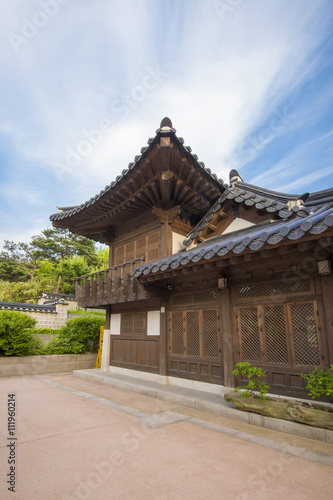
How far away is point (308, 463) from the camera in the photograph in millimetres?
3408

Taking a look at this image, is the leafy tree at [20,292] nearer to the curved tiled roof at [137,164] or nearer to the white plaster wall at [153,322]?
the curved tiled roof at [137,164]

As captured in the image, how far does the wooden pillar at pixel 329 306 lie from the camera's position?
4922 millimetres

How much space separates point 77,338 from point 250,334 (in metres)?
9.31

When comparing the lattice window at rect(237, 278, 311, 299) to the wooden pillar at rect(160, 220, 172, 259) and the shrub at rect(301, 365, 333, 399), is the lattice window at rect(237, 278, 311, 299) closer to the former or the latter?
the shrub at rect(301, 365, 333, 399)

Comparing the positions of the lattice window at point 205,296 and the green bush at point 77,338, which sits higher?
the lattice window at point 205,296

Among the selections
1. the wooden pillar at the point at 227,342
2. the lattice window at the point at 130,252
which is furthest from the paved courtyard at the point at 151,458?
the lattice window at the point at 130,252

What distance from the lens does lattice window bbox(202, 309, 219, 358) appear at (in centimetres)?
686

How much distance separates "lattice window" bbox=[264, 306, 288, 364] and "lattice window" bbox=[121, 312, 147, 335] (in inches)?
174

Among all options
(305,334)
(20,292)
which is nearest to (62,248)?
(20,292)

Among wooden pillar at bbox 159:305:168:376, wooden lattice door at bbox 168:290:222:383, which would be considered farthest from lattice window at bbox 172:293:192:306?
wooden pillar at bbox 159:305:168:376

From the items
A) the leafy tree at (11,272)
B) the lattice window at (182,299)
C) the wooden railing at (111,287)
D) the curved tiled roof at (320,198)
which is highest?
the leafy tree at (11,272)

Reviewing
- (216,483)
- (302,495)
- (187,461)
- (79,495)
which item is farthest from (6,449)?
(302,495)

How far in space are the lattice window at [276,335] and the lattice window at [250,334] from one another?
0.25m

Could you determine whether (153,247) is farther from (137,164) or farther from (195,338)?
(195,338)
